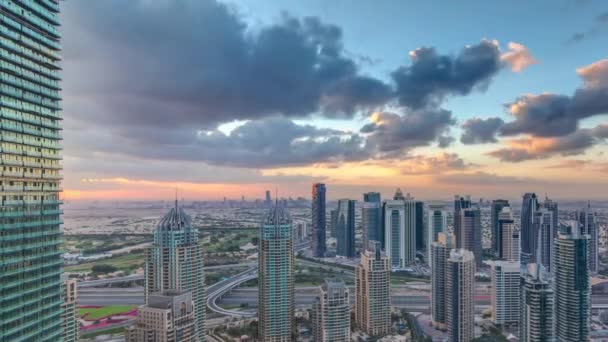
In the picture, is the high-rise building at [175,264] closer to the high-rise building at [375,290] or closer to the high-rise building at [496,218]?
the high-rise building at [375,290]

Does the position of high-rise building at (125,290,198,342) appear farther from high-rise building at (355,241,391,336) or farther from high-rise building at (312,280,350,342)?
high-rise building at (355,241,391,336)

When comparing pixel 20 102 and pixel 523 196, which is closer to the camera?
pixel 20 102

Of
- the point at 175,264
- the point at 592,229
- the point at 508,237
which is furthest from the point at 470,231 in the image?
the point at 175,264

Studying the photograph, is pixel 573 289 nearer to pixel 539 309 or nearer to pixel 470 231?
pixel 539 309

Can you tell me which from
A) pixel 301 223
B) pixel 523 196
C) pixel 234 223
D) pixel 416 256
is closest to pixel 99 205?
pixel 234 223

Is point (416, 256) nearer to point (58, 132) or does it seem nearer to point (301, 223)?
point (301, 223)

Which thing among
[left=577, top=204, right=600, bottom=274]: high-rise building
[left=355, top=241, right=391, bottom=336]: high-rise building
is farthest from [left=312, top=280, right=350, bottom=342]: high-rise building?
[left=577, top=204, right=600, bottom=274]: high-rise building
